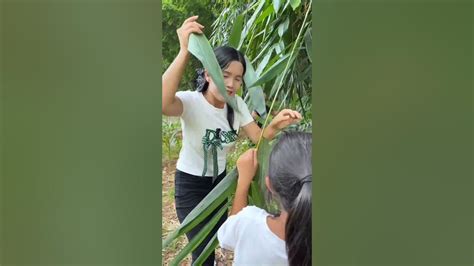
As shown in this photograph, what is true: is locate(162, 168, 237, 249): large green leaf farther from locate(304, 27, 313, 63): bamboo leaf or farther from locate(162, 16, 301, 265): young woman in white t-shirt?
locate(304, 27, 313, 63): bamboo leaf

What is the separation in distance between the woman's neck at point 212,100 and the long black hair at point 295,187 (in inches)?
5.7

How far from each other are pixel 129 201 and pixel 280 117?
13.4 inches

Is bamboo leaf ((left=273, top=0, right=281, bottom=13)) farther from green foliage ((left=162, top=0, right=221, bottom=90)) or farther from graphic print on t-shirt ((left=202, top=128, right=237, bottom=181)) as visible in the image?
graphic print on t-shirt ((left=202, top=128, right=237, bottom=181))

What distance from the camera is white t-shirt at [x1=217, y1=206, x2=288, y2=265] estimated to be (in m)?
0.90

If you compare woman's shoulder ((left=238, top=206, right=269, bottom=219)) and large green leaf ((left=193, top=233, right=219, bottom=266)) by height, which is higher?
woman's shoulder ((left=238, top=206, right=269, bottom=219))

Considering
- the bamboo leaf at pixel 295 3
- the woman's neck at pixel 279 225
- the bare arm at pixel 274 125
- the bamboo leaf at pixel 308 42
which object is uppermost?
the bamboo leaf at pixel 295 3

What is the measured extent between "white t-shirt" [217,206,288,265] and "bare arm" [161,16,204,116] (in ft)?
0.83

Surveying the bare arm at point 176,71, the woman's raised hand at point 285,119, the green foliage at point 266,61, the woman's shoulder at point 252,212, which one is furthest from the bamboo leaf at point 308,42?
the woman's shoulder at point 252,212

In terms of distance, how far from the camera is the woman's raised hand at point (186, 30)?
877 millimetres

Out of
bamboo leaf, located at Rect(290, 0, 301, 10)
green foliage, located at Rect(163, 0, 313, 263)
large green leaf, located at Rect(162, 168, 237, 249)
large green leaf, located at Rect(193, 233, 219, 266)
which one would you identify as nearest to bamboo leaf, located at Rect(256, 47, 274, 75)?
green foliage, located at Rect(163, 0, 313, 263)

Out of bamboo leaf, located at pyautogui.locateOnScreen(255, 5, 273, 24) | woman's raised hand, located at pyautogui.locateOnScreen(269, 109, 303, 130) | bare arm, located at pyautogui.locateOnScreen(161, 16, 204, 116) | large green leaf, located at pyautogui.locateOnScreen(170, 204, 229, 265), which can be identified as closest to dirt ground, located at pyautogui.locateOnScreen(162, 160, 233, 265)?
large green leaf, located at pyautogui.locateOnScreen(170, 204, 229, 265)

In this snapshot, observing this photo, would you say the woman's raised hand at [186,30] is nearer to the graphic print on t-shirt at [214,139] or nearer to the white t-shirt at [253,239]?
the graphic print on t-shirt at [214,139]

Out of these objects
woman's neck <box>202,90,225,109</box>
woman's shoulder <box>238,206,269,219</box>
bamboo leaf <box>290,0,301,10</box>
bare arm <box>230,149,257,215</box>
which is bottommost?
woman's shoulder <box>238,206,269,219</box>

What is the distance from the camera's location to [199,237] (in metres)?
0.91
